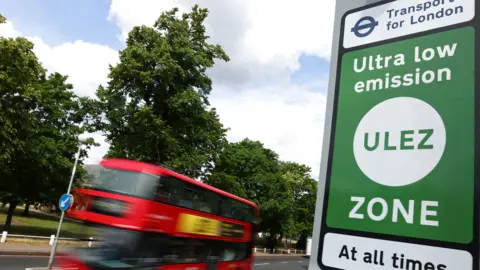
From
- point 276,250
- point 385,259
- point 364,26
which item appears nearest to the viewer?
point 385,259

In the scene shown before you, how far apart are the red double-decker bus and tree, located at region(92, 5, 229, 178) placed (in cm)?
891

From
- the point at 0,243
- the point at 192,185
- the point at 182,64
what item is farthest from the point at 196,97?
the point at 0,243

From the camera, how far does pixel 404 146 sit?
4.58ft

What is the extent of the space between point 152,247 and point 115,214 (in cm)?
131

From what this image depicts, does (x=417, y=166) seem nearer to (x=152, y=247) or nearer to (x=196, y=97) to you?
(x=152, y=247)

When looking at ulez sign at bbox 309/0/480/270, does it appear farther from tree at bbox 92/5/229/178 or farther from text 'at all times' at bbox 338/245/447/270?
tree at bbox 92/5/229/178

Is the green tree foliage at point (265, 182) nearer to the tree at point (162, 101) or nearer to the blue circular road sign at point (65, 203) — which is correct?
the tree at point (162, 101)

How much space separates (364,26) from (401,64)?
0.32m

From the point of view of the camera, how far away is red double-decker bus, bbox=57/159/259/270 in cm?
941

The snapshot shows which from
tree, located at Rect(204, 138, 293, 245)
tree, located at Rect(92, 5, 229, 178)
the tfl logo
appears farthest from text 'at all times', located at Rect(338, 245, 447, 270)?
tree, located at Rect(204, 138, 293, 245)

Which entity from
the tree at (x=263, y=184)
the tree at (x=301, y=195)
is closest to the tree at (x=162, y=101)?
the tree at (x=263, y=184)

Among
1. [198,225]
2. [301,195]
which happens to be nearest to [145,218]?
[198,225]

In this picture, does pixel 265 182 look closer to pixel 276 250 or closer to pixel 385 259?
pixel 276 250

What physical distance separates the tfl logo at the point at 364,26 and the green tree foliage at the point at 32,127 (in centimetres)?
1939
